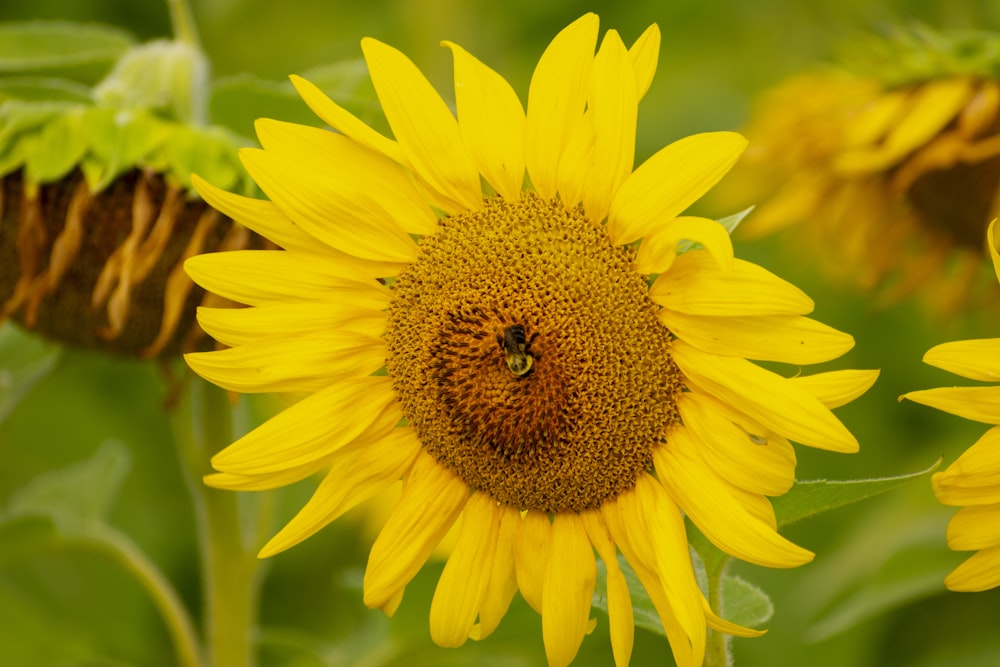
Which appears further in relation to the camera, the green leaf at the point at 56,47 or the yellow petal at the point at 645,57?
the green leaf at the point at 56,47

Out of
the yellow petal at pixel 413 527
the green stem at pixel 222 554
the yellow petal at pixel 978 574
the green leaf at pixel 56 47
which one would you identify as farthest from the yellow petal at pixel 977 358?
the green leaf at pixel 56 47

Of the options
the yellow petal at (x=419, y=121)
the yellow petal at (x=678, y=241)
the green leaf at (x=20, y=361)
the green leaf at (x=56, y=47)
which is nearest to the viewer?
the yellow petal at (x=678, y=241)

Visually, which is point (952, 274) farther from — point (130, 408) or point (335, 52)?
point (130, 408)

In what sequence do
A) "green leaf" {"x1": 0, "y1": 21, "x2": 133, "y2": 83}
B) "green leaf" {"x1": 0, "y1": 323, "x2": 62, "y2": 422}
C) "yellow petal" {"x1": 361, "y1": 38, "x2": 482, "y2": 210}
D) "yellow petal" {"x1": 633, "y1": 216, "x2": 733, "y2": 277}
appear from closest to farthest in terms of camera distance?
"yellow petal" {"x1": 633, "y1": 216, "x2": 733, "y2": 277}
"yellow petal" {"x1": 361, "y1": 38, "x2": 482, "y2": 210}
"green leaf" {"x1": 0, "y1": 21, "x2": 133, "y2": 83}
"green leaf" {"x1": 0, "y1": 323, "x2": 62, "y2": 422}

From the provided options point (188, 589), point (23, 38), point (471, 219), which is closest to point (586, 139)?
point (471, 219)

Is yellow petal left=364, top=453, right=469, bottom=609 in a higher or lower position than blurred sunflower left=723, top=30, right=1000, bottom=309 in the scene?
lower

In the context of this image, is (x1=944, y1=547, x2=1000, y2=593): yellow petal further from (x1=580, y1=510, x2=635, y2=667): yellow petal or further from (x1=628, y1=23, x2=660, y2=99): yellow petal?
(x1=628, y1=23, x2=660, y2=99): yellow petal

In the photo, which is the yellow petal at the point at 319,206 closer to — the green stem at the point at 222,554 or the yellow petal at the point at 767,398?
the yellow petal at the point at 767,398

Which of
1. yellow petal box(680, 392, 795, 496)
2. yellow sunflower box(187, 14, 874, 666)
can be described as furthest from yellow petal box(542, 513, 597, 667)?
yellow petal box(680, 392, 795, 496)
